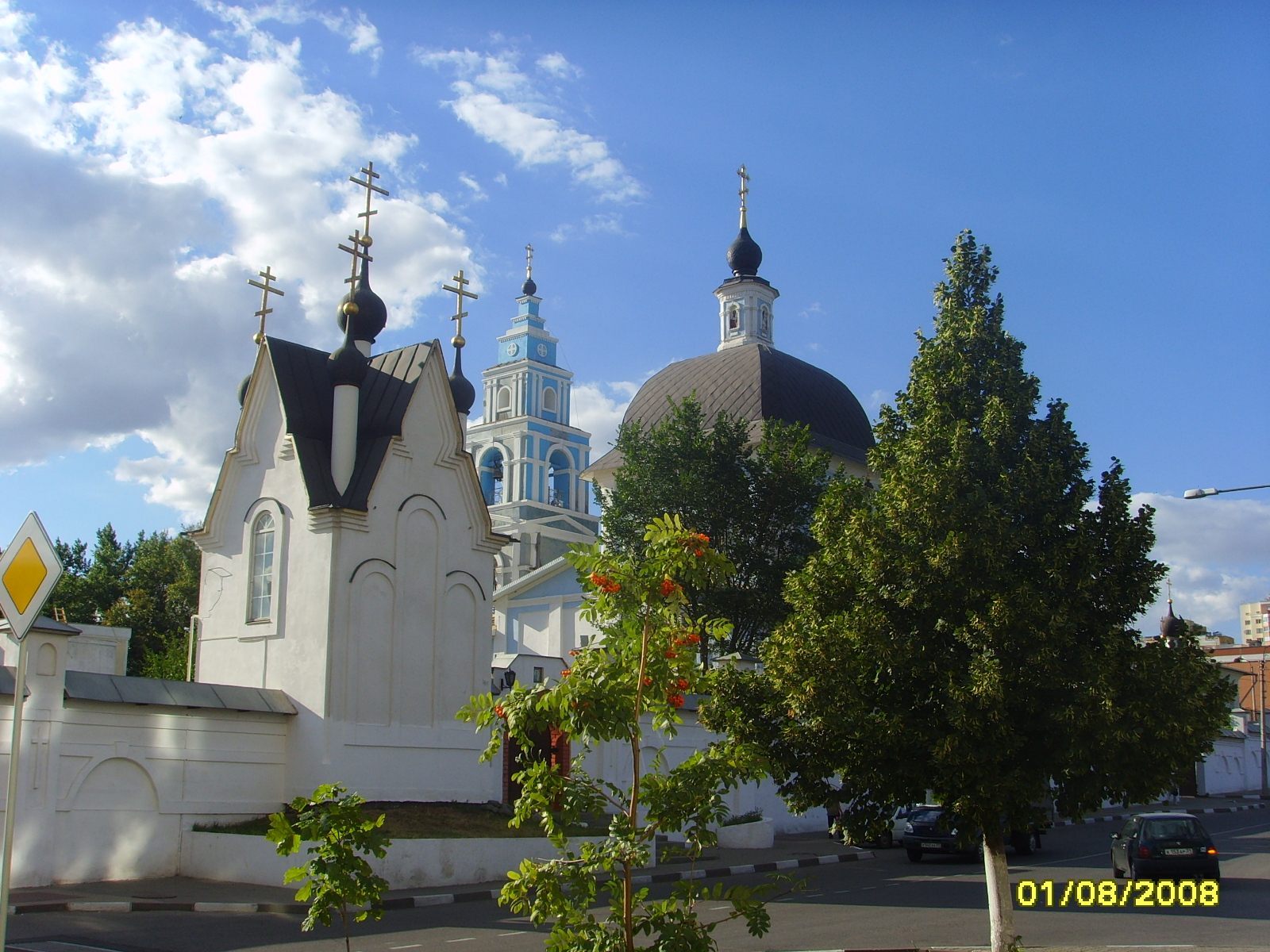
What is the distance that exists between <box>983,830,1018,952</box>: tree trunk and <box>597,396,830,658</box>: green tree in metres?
20.3

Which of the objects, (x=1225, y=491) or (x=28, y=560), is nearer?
(x=28, y=560)

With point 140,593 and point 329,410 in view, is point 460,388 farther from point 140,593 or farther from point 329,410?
point 140,593

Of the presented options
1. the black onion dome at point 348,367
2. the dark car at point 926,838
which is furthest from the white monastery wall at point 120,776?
the dark car at point 926,838

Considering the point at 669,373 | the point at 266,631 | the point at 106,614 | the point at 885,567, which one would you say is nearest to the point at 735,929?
the point at 885,567

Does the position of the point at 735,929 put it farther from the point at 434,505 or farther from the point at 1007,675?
the point at 434,505

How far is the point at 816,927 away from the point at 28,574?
30.9 ft

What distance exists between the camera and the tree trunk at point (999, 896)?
10.5 m

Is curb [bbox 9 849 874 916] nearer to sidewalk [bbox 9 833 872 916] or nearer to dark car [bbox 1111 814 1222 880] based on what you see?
sidewalk [bbox 9 833 872 916]

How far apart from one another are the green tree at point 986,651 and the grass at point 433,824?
23.3 ft

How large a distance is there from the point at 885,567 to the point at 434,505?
33.8ft

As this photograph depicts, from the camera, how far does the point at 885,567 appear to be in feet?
36.7

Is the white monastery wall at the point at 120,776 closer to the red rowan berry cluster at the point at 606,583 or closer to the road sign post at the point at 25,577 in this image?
the road sign post at the point at 25,577

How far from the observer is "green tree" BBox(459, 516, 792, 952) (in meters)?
6.41
